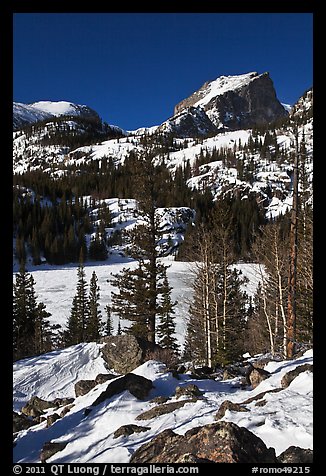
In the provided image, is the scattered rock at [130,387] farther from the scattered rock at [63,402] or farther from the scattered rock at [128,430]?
the scattered rock at [63,402]

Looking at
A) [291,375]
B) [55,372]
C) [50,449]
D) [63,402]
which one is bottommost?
[55,372]

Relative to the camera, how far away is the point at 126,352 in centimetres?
1187

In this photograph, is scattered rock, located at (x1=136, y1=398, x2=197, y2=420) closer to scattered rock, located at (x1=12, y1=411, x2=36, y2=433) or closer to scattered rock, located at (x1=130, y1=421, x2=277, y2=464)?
scattered rock, located at (x1=130, y1=421, x2=277, y2=464)

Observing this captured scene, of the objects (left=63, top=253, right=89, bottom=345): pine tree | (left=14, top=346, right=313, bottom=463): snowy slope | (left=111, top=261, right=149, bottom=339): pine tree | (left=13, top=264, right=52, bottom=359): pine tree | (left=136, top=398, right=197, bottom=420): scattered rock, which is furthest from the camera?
(left=63, top=253, right=89, bottom=345): pine tree

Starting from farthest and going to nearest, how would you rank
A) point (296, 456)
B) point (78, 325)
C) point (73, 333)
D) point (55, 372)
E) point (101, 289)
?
point (101, 289), point (78, 325), point (73, 333), point (55, 372), point (296, 456)

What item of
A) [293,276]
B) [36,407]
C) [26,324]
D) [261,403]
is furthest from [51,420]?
[26,324]

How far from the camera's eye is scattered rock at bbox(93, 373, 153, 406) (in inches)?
273

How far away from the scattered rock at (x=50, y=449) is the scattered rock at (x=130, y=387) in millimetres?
1693

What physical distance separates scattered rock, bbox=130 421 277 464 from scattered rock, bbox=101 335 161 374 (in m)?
7.25

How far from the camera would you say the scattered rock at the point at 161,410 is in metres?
5.85

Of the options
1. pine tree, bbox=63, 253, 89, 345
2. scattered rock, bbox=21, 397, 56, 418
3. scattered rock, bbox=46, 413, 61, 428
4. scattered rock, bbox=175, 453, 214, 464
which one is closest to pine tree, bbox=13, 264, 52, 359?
pine tree, bbox=63, 253, 89, 345

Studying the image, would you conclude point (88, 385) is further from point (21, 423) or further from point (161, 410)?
point (161, 410)

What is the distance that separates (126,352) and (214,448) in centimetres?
867
